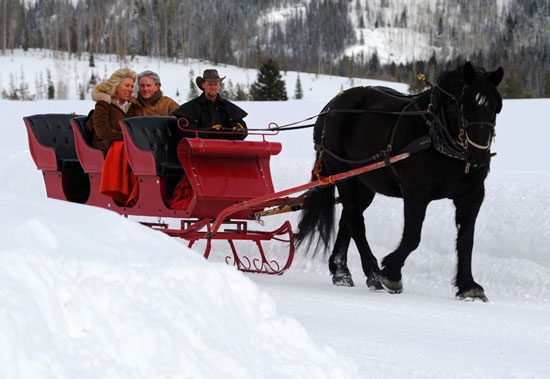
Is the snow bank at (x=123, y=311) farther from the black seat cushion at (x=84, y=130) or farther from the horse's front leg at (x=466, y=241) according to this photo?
the black seat cushion at (x=84, y=130)

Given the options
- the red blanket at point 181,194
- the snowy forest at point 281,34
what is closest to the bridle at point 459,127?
the red blanket at point 181,194

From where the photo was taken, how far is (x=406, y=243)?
6840 mm

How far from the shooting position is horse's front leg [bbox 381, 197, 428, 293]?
6.77m

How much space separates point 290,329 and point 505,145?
13.6 meters

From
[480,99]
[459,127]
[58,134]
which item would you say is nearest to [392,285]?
[459,127]

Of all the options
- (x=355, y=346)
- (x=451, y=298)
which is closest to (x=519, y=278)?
(x=451, y=298)

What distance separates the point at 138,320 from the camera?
308 cm

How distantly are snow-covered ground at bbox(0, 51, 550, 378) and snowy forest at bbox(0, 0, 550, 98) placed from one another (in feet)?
224

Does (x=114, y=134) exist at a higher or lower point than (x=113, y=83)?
lower

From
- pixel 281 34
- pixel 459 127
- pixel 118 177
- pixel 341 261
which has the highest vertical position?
pixel 459 127

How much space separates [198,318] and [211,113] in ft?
16.5

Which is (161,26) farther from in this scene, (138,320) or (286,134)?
(138,320)

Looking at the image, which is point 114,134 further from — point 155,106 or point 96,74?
point 96,74

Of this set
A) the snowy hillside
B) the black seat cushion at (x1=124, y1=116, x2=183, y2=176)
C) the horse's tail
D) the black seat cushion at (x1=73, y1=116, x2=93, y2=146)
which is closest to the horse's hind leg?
the horse's tail
